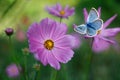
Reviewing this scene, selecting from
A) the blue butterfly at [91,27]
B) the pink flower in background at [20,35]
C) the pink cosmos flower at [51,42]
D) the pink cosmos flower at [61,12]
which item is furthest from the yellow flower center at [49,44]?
the pink flower in background at [20,35]

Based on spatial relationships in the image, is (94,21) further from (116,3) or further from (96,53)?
(116,3)

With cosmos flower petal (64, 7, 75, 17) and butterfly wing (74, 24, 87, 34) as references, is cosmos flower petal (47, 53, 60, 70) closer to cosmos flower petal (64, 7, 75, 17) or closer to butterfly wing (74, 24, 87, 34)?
butterfly wing (74, 24, 87, 34)

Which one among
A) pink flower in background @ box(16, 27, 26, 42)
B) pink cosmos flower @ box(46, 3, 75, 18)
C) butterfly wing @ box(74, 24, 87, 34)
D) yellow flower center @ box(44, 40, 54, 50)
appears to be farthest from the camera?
pink flower in background @ box(16, 27, 26, 42)

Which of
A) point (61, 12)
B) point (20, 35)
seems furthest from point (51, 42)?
point (20, 35)

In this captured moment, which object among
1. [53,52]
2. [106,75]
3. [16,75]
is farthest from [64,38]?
[106,75]

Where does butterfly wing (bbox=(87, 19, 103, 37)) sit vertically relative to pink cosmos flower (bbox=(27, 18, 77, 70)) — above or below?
above

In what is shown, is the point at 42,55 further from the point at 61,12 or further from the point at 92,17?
the point at 61,12

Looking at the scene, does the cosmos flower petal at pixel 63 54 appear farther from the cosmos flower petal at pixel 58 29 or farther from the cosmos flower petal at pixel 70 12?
the cosmos flower petal at pixel 70 12

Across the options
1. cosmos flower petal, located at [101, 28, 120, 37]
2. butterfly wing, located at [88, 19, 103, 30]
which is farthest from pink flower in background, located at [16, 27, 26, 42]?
butterfly wing, located at [88, 19, 103, 30]
